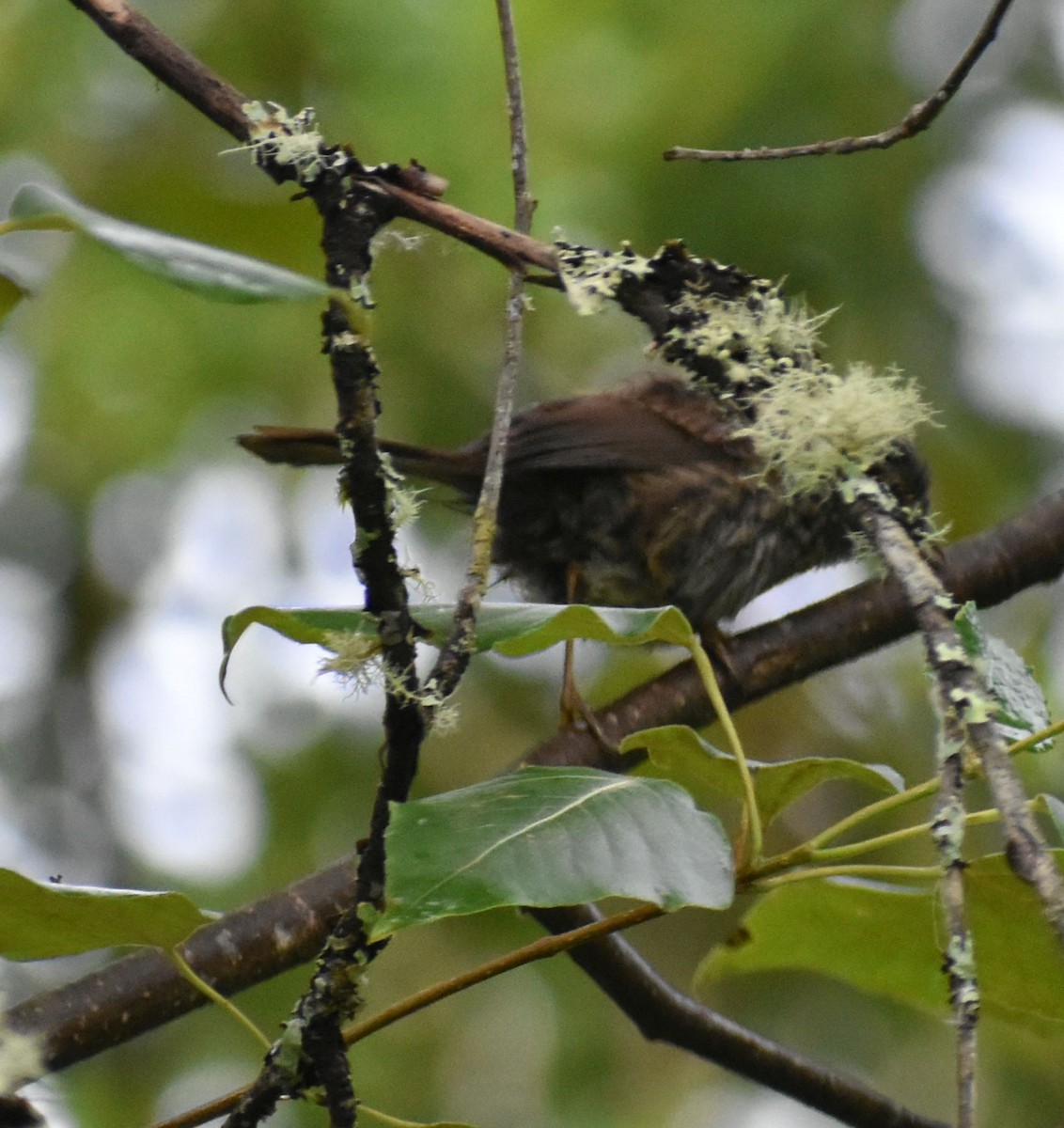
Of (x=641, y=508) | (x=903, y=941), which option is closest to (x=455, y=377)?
(x=641, y=508)

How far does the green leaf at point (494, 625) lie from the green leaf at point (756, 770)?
0.89 ft

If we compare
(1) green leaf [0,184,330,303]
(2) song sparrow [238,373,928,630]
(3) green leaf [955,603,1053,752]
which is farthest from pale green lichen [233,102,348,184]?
(2) song sparrow [238,373,928,630]

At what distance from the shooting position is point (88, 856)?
18.1 feet

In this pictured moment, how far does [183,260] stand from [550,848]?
0.57m

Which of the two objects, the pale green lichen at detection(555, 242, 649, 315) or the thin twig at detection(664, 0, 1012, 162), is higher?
the thin twig at detection(664, 0, 1012, 162)

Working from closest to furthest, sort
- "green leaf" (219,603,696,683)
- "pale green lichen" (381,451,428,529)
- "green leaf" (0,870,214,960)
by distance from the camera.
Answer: "pale green lichen" (381,451,428,529)
"green leaf" (219,603,696,683)
"green leaf" (0,870,214,960)

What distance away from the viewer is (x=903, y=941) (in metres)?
2.09

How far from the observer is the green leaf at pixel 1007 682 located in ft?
4.33

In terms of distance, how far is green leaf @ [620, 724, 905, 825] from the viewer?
1.65 m

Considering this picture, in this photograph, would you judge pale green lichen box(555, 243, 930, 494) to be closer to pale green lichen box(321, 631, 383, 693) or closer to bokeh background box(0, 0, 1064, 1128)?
pale green lichen box(321, 631, 383, 693)

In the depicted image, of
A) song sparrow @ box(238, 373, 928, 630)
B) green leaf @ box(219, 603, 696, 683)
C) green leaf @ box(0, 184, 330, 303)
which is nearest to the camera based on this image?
green leaf @ box(0, 184, 330, 303)

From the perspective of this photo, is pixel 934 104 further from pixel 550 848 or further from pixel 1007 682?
pixel 550 848

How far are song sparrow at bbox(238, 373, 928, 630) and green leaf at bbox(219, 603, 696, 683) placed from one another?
8.04 feet

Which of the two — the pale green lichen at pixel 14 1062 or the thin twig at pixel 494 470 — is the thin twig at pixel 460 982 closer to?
the pale green lichen at pixel 14 1062
